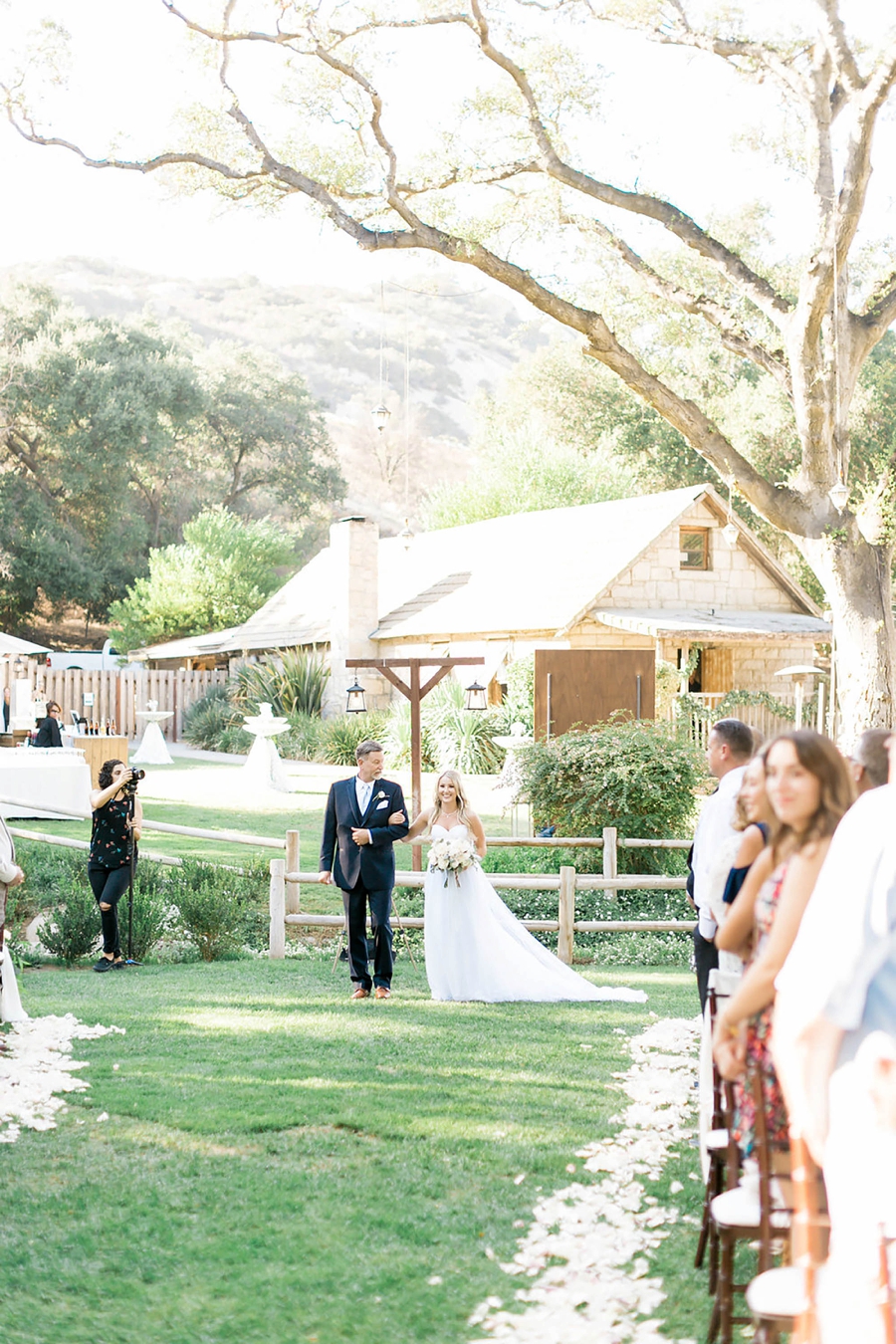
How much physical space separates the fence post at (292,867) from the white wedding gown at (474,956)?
103 inches

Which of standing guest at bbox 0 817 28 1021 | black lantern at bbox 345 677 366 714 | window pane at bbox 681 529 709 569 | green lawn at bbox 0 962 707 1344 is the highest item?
window pane at bbox 681 529 709 569

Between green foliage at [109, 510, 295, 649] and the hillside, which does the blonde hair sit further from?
the hillside

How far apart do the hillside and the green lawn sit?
313 feet

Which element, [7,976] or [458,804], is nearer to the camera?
[7,976]

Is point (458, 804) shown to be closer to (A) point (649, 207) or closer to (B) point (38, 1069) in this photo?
(B) point (38, 1069)

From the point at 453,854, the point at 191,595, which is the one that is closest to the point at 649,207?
the point at 453,854

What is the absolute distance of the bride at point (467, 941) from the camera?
889cm

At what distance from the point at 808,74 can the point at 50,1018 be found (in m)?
14.7

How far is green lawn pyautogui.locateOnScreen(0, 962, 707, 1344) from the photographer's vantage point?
13.3 ft

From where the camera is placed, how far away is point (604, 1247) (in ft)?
14.6

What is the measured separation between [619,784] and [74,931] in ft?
19.4

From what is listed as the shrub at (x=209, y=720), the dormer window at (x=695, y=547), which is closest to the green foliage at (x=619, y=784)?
the dormer window at (x=695, y=547)

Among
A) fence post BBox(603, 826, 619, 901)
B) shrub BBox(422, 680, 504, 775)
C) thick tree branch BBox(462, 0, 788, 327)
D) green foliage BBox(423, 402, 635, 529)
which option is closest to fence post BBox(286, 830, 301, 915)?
fence post BBox(603, 826, 619, 901)

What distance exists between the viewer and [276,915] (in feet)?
35.3
